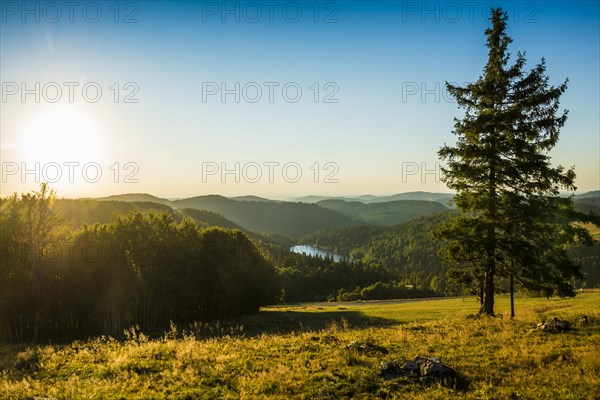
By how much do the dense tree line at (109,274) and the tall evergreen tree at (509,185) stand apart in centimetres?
3953

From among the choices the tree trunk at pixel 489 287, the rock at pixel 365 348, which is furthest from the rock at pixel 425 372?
the tree trunk at pixel 489 287

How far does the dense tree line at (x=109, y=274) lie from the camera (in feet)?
132

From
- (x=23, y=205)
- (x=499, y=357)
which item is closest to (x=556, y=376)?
(x=499, y=357)

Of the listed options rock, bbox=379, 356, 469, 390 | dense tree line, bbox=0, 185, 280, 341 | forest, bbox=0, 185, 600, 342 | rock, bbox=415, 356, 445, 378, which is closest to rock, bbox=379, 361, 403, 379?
rock, bbox=379, 356, 469, 390

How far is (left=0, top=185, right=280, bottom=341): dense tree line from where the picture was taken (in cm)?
4038

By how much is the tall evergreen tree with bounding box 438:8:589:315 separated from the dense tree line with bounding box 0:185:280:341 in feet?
130

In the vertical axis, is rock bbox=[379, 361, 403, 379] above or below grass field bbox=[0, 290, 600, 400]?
above

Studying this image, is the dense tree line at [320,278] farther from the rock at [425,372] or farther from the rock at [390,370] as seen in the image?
the rock at [425,372]

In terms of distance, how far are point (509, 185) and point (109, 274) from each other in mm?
46632

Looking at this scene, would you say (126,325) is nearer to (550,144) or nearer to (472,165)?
(472,165)

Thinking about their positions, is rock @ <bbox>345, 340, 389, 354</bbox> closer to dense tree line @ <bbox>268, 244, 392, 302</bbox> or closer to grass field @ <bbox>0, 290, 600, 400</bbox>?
grass field @ <bbox>0, 290, 600, 400</bbox>

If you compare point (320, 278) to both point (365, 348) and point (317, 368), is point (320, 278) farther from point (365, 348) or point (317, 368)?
point (317, 368)

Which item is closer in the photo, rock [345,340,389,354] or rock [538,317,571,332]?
rock [345,340,389,354]

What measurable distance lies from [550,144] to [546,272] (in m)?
7.59
